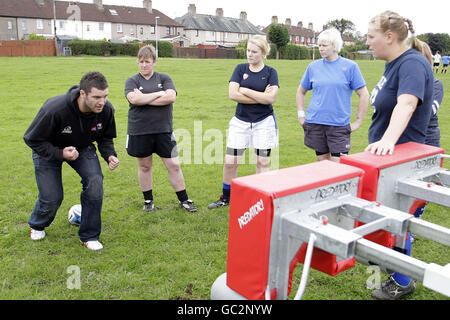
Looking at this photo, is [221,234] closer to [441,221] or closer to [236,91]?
[236,91]

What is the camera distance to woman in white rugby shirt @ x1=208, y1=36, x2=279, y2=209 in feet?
18.0

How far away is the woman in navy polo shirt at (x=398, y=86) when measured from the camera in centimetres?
276

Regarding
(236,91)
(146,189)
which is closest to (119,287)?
(146,189)

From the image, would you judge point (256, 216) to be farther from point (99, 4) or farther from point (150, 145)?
point (99, 4)

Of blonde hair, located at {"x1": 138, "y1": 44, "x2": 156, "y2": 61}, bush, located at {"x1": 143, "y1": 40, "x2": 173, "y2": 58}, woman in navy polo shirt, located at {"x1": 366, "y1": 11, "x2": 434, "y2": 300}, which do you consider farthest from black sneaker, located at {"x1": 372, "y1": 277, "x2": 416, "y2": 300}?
bush, located at {"x1": 143, "y1": 40, "x2": 173, "y2": 58}

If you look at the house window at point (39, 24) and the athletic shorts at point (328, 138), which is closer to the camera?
the athletic shorts at point (328, 138)

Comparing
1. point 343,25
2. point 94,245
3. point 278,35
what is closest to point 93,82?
point 94,245

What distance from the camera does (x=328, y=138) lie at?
5508 millimetres

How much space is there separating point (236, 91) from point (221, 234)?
1.91 m

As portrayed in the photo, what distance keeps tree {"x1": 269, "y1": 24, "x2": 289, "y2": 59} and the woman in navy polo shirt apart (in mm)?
60399

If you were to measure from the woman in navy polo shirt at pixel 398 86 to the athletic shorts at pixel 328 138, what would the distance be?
2.06 meters

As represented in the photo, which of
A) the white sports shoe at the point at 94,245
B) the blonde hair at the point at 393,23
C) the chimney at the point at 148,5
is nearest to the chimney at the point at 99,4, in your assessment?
the chimney at the point at 148,5

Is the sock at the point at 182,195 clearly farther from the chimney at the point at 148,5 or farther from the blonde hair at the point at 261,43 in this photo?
the chimney at the point at 148,5

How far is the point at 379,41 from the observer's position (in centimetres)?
298
